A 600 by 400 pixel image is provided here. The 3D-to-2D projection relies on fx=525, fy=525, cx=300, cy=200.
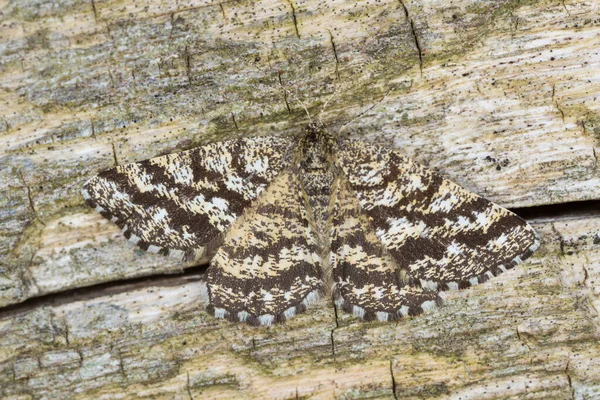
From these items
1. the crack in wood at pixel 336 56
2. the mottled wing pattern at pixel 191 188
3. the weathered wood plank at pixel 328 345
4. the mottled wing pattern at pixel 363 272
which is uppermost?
the crack in wood at pixel 336 56

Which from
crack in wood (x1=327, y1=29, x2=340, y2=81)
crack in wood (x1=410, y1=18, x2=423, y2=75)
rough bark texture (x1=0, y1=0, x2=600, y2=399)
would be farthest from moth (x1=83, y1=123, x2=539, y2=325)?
crack in wood (x1=410, y1=18, x2=423, y2=75)

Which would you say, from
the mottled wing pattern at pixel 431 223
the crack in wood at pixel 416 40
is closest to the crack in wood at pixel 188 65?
the mottled wing pattern at pixel 431 223

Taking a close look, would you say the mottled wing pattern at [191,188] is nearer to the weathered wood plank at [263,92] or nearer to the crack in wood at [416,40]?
the weathered wood plank at [263,92]

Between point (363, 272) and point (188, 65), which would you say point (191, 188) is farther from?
point (363, 272)

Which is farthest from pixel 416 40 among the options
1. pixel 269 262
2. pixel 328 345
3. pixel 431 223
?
pixel 328 345

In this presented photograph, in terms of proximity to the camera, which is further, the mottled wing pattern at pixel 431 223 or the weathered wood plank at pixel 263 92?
the weathered wood plank at pixel 263 92

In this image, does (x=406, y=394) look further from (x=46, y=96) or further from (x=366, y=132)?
(x=46, y=96)

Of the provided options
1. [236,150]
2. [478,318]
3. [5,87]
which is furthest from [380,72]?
[5,87]
